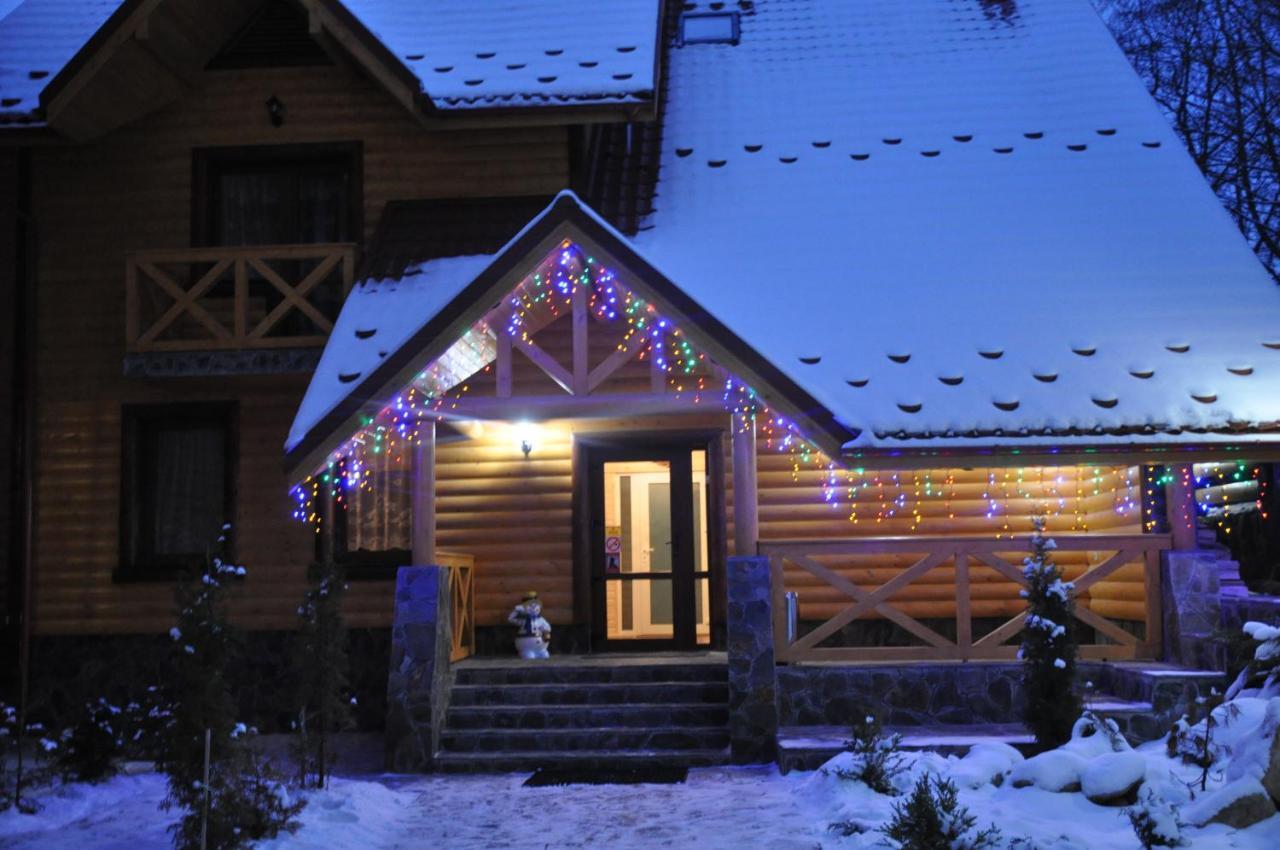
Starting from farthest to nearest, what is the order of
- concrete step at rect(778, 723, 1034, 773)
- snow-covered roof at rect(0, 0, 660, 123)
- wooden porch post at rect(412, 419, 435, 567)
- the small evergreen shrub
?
snow-covered roof at rect(0, 0, 660, 123) < wooden porch post at rect(412, 419, 435, 567) < concrete step at rect(778, 723, 1034, 773) < the small evergreen shrub

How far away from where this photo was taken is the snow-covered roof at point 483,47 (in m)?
13.0

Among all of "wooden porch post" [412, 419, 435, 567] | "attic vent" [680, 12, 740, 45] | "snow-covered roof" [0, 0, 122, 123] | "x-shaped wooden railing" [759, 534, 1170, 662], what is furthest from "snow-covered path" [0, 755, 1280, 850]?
"attic vent" [680, 12, 740, 45]

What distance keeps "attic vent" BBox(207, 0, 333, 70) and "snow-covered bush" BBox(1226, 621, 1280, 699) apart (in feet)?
33.3

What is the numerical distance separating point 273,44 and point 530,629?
659 cm

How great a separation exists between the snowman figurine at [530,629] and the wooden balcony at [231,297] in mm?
3148

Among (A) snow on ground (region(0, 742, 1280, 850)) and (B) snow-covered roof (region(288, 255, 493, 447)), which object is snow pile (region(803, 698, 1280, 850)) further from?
(B) snow-covered roof (region(288, 255, 493, 447))

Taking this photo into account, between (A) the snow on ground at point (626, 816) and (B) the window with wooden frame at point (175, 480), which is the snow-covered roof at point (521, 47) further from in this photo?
(A) the snow on ground at point (626, 816)

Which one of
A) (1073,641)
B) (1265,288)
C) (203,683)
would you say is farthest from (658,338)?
(1265,288)

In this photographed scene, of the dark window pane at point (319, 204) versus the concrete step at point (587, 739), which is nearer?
the concrete step at point (587, 739)

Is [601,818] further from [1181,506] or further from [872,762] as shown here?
[1181,506]

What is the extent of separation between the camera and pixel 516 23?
46.6 feet

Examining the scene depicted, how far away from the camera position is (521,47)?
45.2ft

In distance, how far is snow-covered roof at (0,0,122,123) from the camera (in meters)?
13.2

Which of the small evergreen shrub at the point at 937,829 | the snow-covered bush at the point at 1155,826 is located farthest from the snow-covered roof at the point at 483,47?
the snow-covered bush at the point at 1155,826
